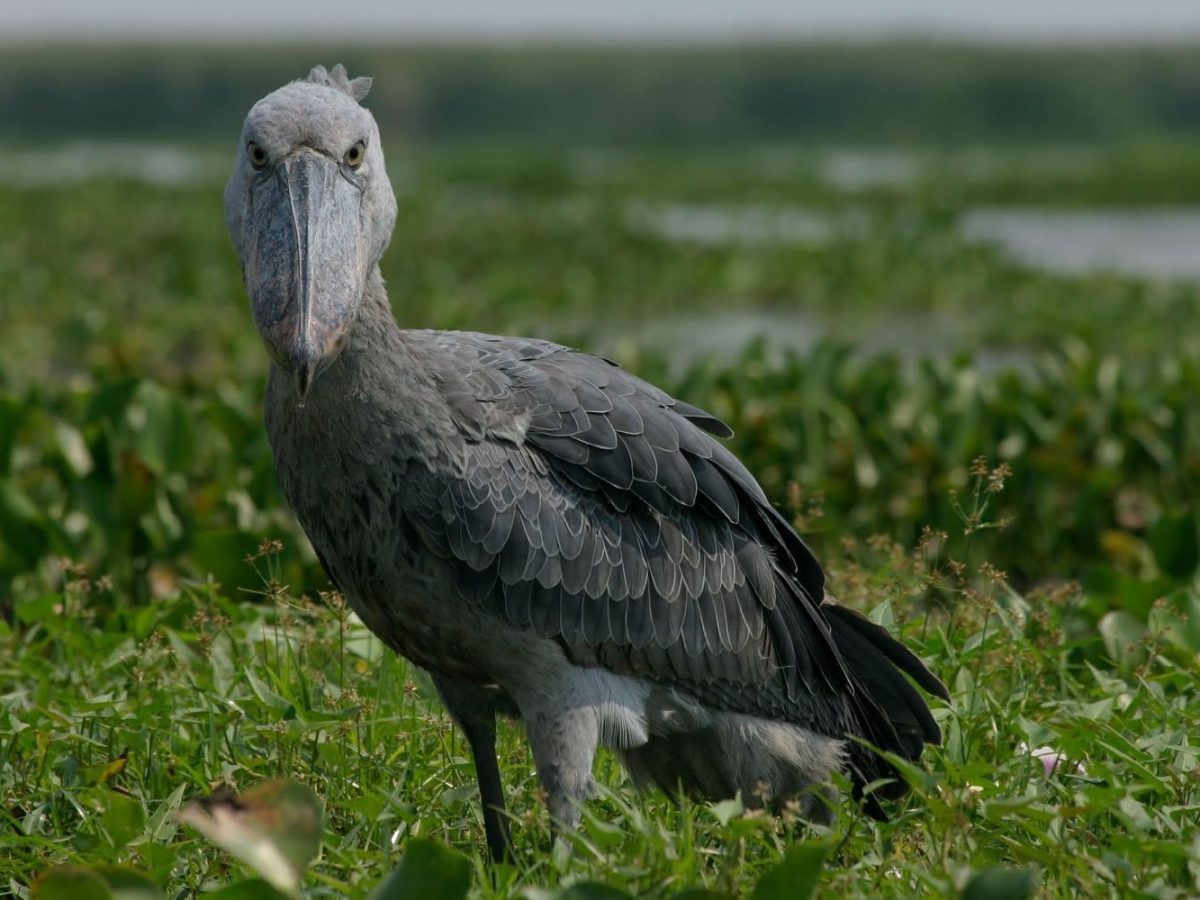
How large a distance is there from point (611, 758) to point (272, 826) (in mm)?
1286

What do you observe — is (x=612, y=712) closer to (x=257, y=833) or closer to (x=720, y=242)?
(x=257, y=833)

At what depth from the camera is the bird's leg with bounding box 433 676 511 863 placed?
3.11 m

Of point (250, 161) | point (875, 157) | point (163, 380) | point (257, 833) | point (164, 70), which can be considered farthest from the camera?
point (164, 70)

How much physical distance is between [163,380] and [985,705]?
4444mm

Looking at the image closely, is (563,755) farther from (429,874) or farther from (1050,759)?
(1050,759)

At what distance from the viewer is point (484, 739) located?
3152 millimetres

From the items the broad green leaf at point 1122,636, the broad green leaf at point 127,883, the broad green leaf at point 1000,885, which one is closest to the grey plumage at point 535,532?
the broad green leaf at point 127,883

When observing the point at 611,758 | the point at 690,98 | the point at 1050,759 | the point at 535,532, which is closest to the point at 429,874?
the point at 535,532

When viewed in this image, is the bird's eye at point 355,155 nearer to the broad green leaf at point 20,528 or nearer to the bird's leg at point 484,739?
the bird's leg at point 484,739

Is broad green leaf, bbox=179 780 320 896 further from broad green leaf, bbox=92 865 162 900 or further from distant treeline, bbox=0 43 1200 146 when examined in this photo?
distant treeline, bbox=0 43 1200 146

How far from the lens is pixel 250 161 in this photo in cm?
270

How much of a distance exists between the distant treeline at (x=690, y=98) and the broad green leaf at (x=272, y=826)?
40189mm

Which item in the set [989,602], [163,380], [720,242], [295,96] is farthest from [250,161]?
[720,242]

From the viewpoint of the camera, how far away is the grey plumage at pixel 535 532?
2.68 meters
